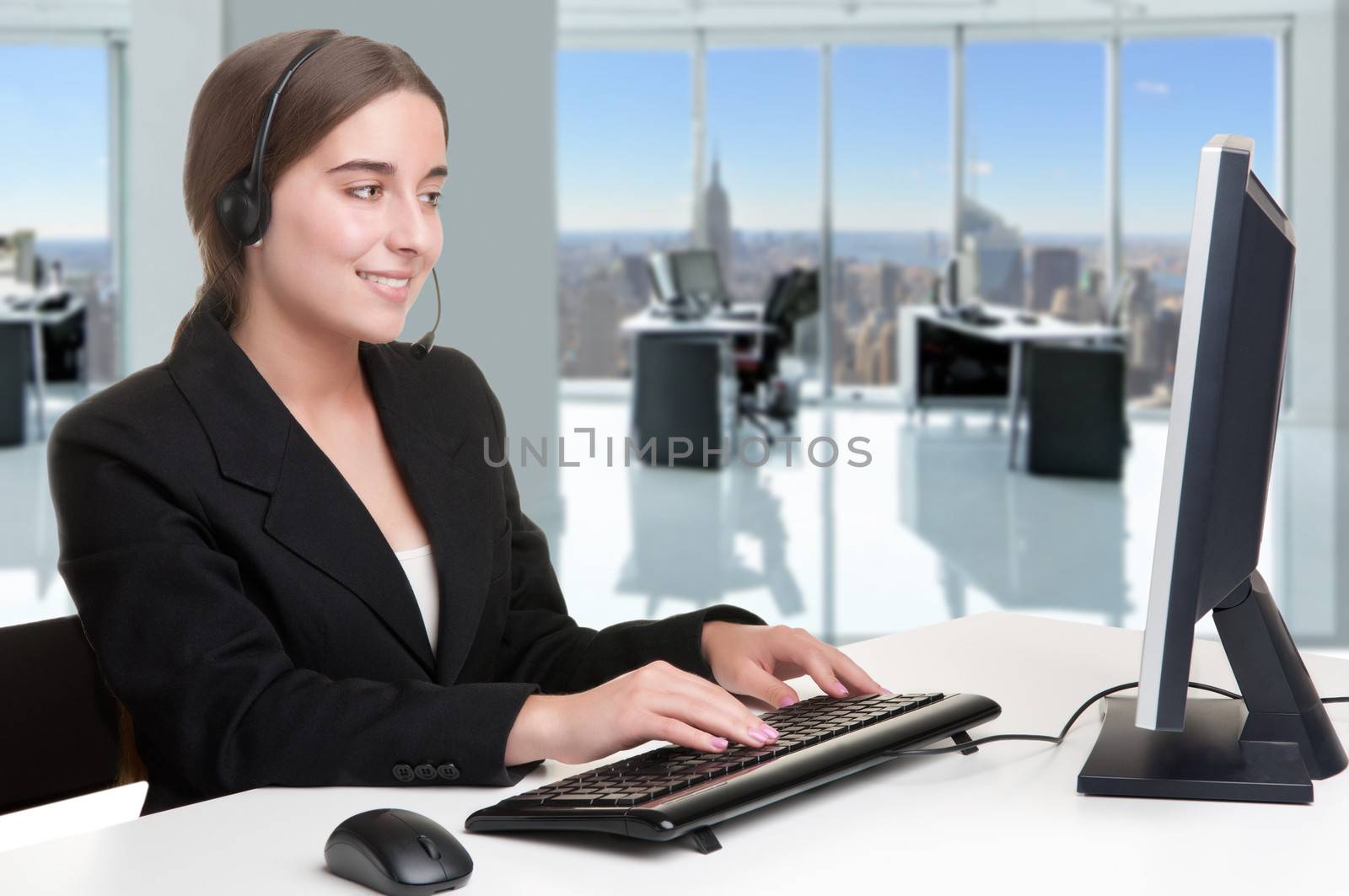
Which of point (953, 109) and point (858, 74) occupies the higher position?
point (858, 74)

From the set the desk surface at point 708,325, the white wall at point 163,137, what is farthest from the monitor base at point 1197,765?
the desk surface at point 708,325

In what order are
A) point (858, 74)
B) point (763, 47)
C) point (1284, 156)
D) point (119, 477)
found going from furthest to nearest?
point (763, 47) < point (858, 74) < point (1284, 156) < point (119, 477)

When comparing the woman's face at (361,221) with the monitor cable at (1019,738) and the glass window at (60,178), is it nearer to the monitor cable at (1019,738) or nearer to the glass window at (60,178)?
the monitor cable at (1019,738)

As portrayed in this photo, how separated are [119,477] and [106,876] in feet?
1.41

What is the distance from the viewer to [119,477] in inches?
48.8

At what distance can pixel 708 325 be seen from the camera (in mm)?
8875

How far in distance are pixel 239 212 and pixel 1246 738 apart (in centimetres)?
105

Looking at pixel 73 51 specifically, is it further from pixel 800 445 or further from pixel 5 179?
pixel 800 445

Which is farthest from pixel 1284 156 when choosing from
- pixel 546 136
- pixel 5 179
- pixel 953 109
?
pixel 5 179

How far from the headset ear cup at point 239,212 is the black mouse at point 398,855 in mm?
677

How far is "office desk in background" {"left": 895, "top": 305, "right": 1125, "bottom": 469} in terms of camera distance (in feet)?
17.1

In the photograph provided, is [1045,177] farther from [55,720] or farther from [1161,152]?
[55,720]

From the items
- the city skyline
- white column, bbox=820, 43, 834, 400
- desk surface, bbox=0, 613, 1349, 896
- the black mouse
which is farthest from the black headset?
white column, bbox=820, 43, 834, 400

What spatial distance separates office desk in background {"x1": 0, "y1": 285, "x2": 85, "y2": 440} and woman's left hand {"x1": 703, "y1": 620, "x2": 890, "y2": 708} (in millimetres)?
6038
